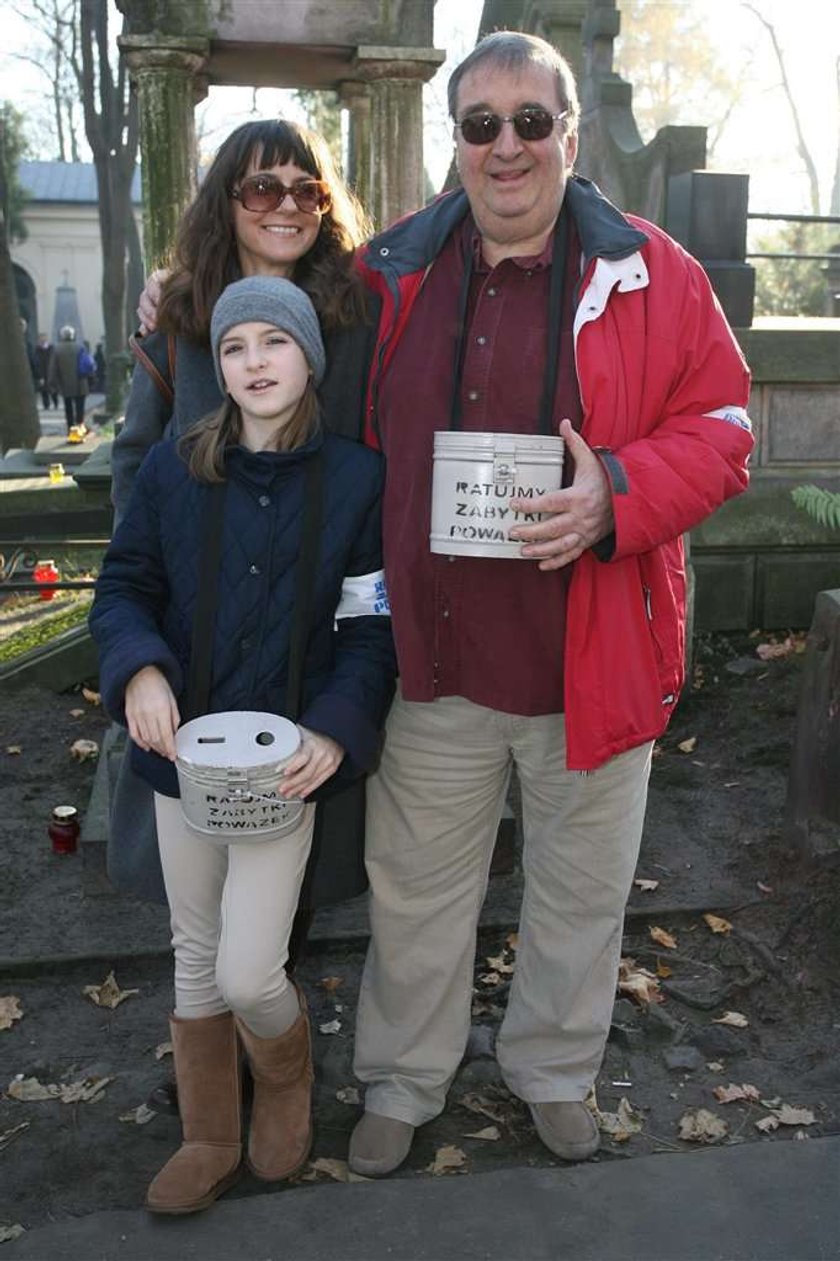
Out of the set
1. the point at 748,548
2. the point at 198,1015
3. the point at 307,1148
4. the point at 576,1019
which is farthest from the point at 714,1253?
the point at 748,548

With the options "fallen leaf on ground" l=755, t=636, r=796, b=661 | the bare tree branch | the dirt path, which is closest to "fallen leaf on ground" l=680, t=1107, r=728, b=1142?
the dirt path

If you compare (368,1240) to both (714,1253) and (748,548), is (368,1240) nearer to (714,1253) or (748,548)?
(714,1253)

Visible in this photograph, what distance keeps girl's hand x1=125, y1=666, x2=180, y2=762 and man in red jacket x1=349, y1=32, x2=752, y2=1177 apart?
19.9 inches

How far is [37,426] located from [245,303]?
573 inches

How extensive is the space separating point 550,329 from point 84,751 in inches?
145

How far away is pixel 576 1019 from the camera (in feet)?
9.92

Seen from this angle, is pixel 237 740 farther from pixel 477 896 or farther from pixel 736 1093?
pixel 736 1093

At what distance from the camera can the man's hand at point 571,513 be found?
8.11 ft

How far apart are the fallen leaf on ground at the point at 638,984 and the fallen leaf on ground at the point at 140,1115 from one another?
134cm

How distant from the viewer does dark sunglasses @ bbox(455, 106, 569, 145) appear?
2562 millimetres

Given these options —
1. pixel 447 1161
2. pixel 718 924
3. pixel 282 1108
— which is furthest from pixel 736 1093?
pixel 282 1108

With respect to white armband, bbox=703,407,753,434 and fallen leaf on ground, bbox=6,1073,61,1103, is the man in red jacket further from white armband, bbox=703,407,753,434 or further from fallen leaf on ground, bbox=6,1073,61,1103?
fallen leaf on ground, bbox=6,1073,61,1103

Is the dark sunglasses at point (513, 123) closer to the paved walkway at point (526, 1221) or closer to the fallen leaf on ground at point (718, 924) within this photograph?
the paved walkway at point (526, 1221)

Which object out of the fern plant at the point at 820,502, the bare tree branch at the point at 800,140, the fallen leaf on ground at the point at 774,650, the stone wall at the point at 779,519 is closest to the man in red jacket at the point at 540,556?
the fern plant at the point at 820,502
